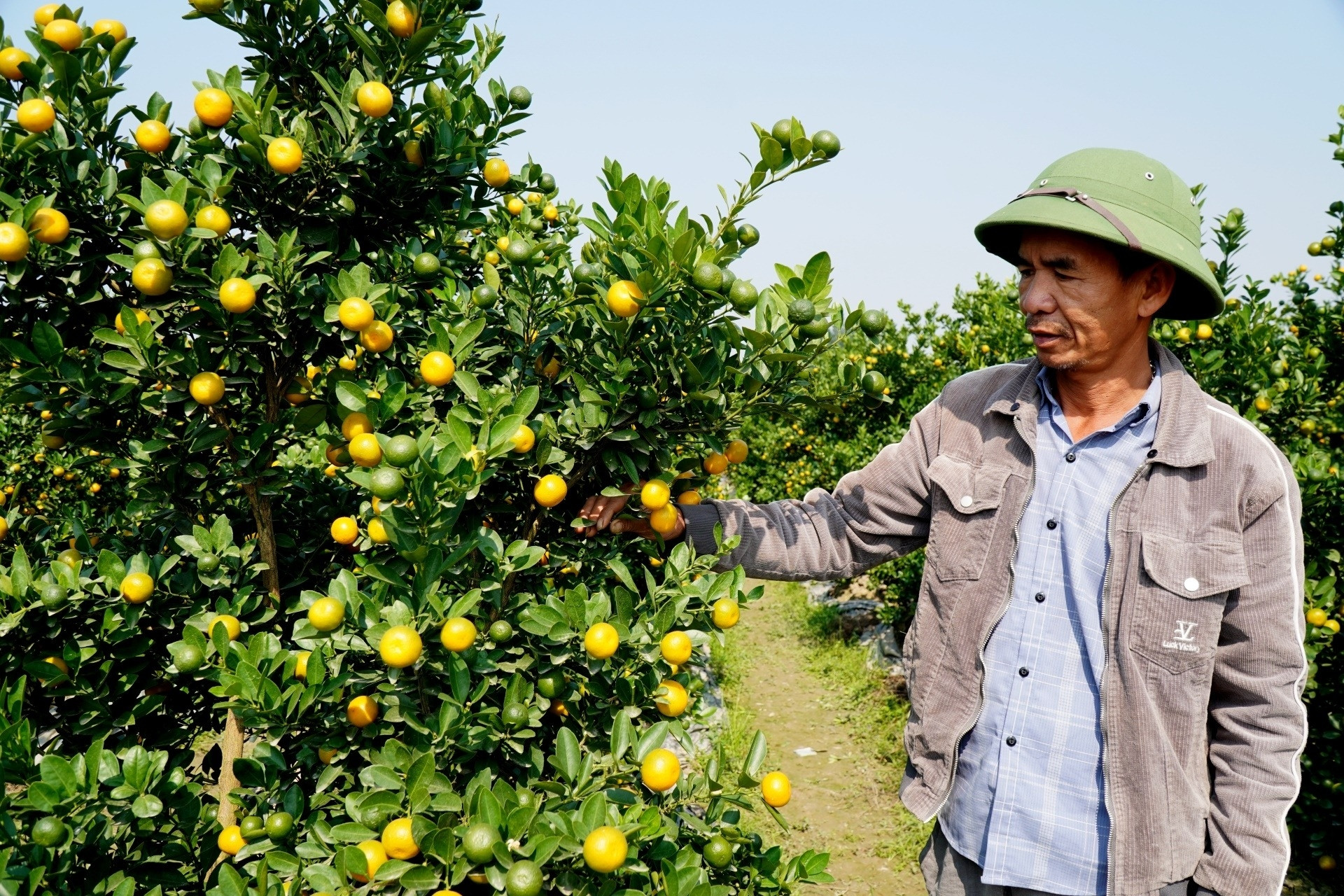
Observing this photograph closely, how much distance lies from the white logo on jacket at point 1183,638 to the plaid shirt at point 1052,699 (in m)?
0.12

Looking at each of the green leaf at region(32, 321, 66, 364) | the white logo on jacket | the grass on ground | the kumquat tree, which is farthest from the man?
the grass on ground

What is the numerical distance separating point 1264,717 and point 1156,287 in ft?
2.98

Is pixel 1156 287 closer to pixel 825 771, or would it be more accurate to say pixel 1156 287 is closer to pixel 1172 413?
pixel 1172 413

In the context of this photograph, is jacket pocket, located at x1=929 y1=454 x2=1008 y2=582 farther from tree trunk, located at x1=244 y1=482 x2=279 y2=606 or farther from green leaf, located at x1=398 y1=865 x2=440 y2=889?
tree trunk, located at x1=244 y1=482 x2=279 y2=606

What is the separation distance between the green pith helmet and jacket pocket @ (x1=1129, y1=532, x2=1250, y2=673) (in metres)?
0.58

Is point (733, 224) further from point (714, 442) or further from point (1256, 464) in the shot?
point (1256, 464)

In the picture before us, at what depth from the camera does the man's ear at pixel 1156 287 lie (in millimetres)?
1807

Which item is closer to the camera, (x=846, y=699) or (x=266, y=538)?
(x=266, y=538)

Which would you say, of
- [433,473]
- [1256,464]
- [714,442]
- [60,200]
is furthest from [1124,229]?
[60,200]

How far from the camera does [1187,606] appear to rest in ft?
5.43

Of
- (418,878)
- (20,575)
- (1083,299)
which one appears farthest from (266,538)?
(1083,299)

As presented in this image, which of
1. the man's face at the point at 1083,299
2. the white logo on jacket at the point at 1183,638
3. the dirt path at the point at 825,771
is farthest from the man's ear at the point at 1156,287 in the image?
the dirt path at the point at 825,771

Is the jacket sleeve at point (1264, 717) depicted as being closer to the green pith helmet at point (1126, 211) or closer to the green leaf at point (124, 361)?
the green pith helmet at point (1126, 211)

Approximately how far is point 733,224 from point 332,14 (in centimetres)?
86
